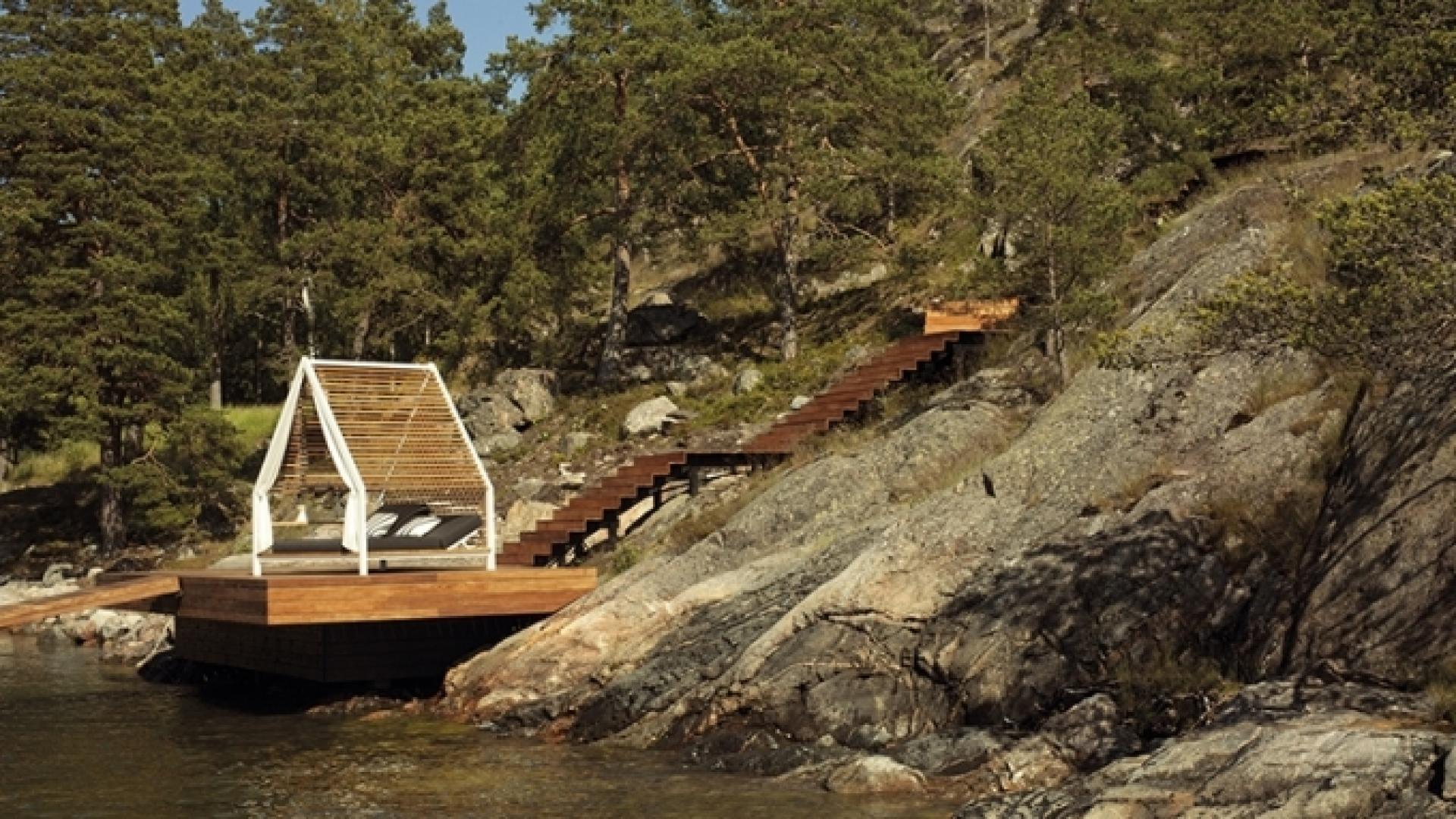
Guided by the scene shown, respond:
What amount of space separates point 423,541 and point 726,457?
583 cm

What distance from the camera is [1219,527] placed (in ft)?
50.3

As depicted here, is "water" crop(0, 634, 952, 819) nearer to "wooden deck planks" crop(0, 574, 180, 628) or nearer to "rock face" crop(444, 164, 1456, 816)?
"rock face" crop(444, 164, 1456, 816)

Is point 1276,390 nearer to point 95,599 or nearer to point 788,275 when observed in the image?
point 95,599

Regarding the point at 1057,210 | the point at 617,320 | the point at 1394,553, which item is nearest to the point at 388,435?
the point at 1057,210

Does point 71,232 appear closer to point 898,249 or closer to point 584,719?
point 898,249

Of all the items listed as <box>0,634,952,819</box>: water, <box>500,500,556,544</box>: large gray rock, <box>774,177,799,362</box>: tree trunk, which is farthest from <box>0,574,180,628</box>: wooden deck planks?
<box>774,177,799,362</box>: tree trunk

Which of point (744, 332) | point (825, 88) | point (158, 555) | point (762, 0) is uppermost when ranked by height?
point (762, 0)

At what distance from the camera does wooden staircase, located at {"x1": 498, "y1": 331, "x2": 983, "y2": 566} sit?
24.5 m

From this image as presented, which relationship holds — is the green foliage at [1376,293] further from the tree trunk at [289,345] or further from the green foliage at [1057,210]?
the tree trunk at [289,345]

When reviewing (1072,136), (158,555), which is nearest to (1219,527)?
(1072,136)

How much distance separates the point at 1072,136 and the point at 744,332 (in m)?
17.7

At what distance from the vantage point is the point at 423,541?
22.3 metres

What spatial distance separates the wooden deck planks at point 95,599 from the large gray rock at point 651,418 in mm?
13452

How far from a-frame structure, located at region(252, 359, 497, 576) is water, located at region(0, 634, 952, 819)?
2.63 meters
